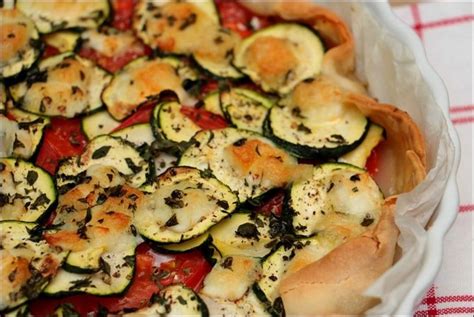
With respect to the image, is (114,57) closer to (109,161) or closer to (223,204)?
(109,161)

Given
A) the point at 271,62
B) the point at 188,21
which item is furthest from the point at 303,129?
the point at 188,21

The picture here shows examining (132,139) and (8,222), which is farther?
(132,139)

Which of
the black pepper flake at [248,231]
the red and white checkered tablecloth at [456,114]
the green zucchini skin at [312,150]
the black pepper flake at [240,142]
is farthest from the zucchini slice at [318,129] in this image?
the red and white checkered tablecloth at [456,114]

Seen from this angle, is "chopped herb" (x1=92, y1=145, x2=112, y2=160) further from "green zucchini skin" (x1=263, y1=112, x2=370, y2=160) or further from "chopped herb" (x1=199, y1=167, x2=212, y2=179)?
"green zucchini skin" (x1=263, y1=112, x2=370, y2=160)

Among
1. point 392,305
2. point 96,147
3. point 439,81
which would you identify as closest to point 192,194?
point 96,147

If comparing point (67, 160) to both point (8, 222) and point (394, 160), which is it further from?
point (394, 160)

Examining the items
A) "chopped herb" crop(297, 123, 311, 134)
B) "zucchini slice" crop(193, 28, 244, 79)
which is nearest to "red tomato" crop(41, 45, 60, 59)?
"zucchini slice" crop(193, 28, 244, 79)

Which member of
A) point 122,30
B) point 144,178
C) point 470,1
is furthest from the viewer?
point 470,1
